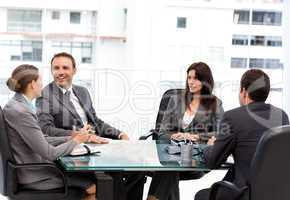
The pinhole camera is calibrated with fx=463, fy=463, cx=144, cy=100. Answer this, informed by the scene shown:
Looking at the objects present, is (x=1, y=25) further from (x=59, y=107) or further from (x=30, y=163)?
(x=30, y=163)

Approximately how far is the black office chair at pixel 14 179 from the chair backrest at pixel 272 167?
1.04 metres

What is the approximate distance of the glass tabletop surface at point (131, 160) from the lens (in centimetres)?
235

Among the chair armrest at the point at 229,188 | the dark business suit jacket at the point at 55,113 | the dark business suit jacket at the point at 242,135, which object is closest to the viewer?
the chair armrest at the point at 229,188

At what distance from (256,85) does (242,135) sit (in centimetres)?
28

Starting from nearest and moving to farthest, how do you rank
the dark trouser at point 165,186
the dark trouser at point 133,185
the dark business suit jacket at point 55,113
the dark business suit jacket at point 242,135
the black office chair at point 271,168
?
the black office chair at point 271,168, the dark business suit jacket at point 242,135, the dark trouser at point 165,186, the dark trouser at point 133,185, the dark business suit jacket at point 55,113

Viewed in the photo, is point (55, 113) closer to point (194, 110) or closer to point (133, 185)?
point (133, 185)

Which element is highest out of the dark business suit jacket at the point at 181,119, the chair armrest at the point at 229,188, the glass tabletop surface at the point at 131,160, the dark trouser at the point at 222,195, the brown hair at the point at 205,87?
the brown hair at the point at 205,87

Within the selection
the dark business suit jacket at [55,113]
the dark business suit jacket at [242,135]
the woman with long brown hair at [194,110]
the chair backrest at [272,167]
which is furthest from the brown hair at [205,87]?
the chair backrest at [272,167]

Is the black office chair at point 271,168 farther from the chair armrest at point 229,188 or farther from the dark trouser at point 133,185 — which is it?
the dark trouser at point 133,185

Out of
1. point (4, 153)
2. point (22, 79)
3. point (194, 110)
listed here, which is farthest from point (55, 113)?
point (194, 110)

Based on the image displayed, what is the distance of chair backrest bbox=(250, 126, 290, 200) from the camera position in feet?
6.66

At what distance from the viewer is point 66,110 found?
319 centimetres

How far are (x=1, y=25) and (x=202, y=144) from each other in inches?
113

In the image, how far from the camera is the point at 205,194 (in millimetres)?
2648
